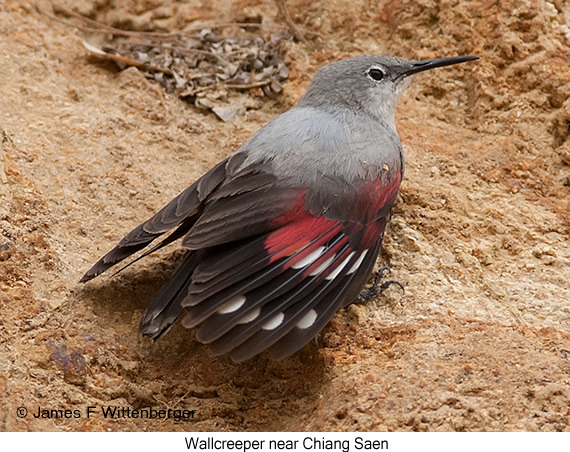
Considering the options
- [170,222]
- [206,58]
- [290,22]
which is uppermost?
[170,222]

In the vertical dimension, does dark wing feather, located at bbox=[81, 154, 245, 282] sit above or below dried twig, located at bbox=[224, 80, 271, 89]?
above

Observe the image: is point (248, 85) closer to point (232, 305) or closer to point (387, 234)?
point (387, 234)

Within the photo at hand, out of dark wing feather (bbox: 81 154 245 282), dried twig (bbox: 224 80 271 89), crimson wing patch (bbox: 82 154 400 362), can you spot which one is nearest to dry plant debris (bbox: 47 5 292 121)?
dried twig (bbox: 224 80 271 89)

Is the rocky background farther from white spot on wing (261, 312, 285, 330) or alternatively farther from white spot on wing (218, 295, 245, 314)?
white spot on wing (218, 295, 245, 314)

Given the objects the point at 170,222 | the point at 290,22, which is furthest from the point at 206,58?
the point at 170,222

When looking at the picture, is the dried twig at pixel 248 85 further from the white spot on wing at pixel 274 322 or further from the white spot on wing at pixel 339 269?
the white spot on wing at pixel 274 322

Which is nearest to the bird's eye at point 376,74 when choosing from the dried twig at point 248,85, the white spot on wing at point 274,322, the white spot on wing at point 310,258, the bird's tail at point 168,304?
the dried twig at point 248,85
